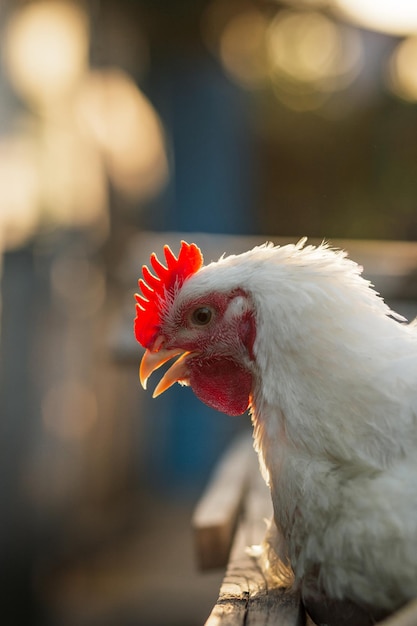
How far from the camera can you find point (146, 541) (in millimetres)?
6238

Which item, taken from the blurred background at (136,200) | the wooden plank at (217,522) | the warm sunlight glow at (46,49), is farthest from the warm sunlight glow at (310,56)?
the wooden plank at (217,522)

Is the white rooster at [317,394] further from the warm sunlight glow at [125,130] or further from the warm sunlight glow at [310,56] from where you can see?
the warm sunlight glow at [310,56]

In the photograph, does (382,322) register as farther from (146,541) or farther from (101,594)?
(146,541)

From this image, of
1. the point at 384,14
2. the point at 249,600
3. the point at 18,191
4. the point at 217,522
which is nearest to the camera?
the point at 249,600

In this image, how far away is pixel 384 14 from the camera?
19.1ft

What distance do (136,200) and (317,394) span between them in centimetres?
500

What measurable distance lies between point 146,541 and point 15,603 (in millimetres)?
1241

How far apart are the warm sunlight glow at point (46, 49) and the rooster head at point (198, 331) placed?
408 centimetres

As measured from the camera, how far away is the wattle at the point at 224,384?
197 cm

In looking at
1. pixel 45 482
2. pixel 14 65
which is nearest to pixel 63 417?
pixel 45 482

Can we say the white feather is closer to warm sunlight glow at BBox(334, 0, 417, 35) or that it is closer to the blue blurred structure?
warm sunlight glow at BBox(334, 0, 417, 35)

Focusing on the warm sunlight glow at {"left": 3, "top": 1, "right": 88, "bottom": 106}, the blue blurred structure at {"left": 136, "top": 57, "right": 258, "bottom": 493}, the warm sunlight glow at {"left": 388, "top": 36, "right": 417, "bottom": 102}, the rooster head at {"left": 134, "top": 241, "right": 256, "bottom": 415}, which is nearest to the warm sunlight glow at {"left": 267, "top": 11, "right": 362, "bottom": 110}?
the warm sunlight glow at {"left": 388, "top": 36, "right": 417, "bottom": 102}

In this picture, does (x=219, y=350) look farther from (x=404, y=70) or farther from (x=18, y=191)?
(x=404, y=70)

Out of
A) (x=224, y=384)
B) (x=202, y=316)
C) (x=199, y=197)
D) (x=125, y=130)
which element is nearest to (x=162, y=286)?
(x=202, y=316)
